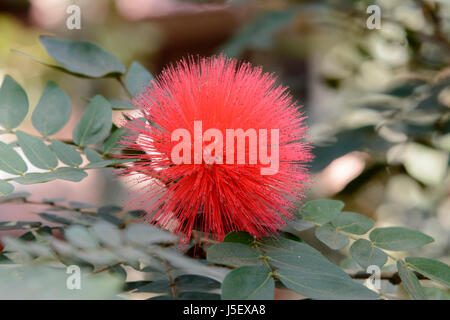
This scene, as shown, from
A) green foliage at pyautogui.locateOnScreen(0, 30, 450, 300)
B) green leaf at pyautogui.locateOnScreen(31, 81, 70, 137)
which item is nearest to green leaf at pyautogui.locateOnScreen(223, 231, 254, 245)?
green foliage at pyautogui.locateOnScreen(0, 30, 450, 300)

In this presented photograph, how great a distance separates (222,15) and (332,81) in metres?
2.01

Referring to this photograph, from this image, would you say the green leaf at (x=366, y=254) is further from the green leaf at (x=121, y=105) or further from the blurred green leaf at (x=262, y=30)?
the blurred green leaf at (x=262, y=30)

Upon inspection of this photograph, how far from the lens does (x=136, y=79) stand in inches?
27.0

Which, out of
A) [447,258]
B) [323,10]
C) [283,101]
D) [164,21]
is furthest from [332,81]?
[164,21]

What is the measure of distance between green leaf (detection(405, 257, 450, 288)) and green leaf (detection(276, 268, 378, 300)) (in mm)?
138

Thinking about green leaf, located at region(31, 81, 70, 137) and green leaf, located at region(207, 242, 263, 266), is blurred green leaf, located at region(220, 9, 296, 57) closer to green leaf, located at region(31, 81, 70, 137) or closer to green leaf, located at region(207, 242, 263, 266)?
green leaf, located at region(31, 81, 70, 137)

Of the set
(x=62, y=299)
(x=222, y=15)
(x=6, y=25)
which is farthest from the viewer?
(x=222, y=15)

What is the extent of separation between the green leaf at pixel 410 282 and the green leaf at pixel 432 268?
0.05 ft

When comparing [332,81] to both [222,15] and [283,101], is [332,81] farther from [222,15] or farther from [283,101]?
[222,15]

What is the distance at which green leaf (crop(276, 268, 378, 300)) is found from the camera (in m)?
0.40

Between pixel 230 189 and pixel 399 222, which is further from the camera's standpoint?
pixel 399 222

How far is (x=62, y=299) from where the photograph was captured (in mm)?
336

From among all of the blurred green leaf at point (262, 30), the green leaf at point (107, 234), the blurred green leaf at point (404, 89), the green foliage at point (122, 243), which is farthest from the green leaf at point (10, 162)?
the blurred green leaf at point (404, 89)

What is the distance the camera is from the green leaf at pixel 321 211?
1.86 feet
